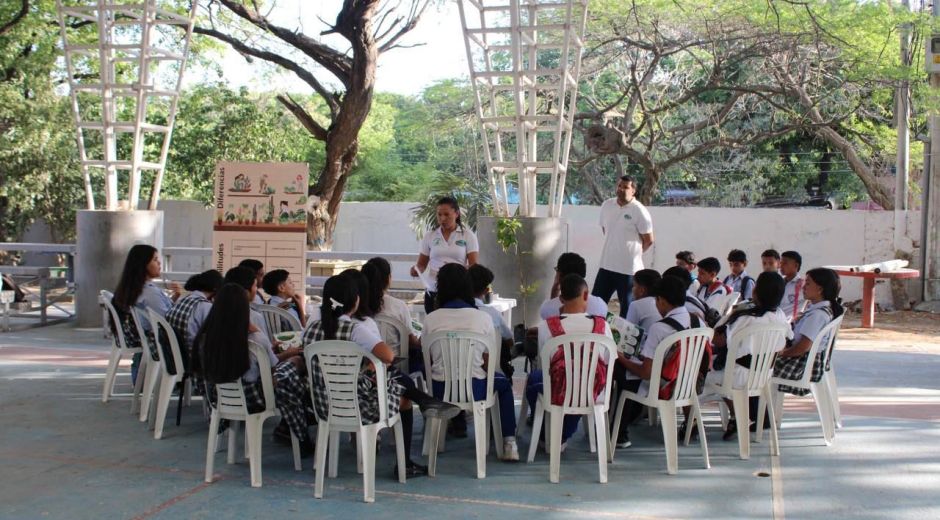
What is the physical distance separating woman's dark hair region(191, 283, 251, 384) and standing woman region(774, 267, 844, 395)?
10.5 feet

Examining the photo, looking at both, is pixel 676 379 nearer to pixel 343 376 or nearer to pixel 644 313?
pixel 644 313

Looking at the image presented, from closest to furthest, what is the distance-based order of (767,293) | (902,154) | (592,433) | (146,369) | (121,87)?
(592,433) → (767,293) → (146,369) → (121,87) → (902,154)

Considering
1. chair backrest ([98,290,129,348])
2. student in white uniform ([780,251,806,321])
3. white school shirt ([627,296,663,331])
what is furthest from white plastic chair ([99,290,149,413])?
student in white uniform ([780,251,806,321])

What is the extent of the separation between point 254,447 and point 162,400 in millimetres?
1233

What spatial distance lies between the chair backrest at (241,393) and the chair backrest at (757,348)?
2.58 meters

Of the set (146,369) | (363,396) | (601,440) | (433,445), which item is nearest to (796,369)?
(601,440)

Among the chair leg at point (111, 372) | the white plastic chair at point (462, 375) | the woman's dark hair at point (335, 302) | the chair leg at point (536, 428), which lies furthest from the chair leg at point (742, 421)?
the chair leg at point (111, 372)

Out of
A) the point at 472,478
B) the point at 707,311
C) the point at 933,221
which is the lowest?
the point at 472,478

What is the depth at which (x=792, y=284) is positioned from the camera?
23.4ft

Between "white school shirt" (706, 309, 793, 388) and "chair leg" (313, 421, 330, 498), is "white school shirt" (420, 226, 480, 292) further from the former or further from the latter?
"chair leg" (313, 421, 330, 498)

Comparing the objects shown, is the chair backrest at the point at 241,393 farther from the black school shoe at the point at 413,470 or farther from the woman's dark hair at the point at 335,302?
the black school shoe at the point at 413,470

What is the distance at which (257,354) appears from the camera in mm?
4863

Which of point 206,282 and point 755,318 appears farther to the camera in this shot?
point 206,282

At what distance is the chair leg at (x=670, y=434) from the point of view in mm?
5112
